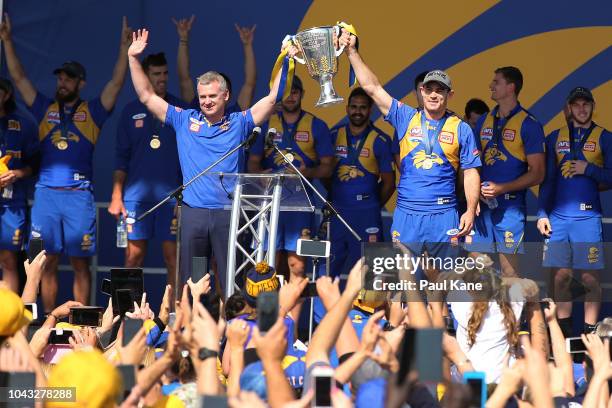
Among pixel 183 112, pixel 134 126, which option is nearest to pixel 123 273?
pixel 183 112

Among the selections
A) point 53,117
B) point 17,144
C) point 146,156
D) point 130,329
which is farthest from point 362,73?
point 130,329

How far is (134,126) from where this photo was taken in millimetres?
9641

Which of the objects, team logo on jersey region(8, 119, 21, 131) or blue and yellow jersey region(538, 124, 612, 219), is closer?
blue and yellow jersey region(538, 124, 612, 219)

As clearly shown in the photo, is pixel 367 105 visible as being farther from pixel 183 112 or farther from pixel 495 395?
pixel 495 395

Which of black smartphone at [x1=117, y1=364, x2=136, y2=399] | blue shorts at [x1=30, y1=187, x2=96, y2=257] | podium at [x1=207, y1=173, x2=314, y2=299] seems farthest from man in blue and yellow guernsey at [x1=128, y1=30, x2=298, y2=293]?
black smartphone at [x1=117, y1=364, x2=136, y2=399]

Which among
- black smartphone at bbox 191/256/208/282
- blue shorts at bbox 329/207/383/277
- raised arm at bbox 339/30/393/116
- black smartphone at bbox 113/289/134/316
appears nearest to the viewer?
black smartphone at bbox 113/289/134/316

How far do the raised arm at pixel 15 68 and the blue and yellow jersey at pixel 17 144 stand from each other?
0.60ft

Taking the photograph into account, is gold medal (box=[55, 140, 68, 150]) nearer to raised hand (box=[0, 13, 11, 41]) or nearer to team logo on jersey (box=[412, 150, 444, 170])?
raised hand (box=[0, 13, 11, 41])

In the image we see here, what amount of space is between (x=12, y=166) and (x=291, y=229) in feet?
7.85

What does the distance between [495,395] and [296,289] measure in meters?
1.43

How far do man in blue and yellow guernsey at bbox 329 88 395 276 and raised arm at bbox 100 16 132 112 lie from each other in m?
1.81

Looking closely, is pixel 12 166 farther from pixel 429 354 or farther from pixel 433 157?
pixel 429 354

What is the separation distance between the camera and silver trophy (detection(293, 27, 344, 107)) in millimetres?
7465

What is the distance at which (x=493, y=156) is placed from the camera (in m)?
8.95
